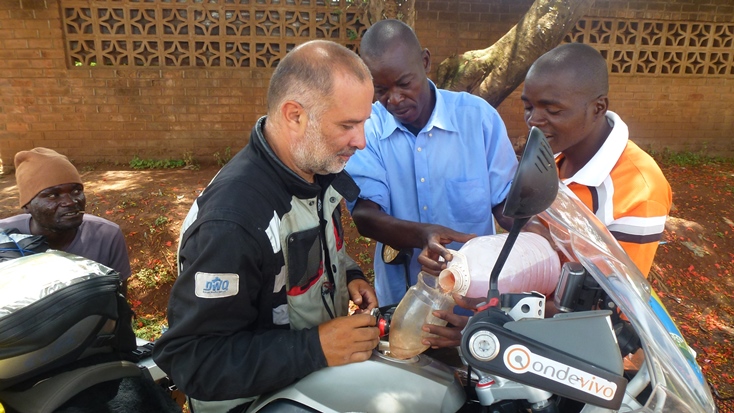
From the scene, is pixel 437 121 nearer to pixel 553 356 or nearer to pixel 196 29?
pixel 553 356

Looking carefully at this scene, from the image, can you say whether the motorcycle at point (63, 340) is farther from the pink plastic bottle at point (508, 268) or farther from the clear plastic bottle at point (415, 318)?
the pink plastic bottle at point (508, 268)

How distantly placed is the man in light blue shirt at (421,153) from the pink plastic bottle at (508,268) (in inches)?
31.2

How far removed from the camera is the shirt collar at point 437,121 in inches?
94.1

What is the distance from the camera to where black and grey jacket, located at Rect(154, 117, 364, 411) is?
1403 mm

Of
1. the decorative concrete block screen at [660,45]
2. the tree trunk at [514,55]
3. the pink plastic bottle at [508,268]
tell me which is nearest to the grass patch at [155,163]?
the tree trunk at [514,55]

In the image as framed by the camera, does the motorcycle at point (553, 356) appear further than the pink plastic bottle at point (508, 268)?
No

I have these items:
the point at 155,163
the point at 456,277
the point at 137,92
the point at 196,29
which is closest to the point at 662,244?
the point at 456,277

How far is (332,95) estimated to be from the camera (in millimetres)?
1630

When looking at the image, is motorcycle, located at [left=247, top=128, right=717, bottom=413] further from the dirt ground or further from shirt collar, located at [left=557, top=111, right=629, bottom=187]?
the dirt ground

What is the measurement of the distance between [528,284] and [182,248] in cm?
103

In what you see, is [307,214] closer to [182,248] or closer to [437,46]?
[182,248]

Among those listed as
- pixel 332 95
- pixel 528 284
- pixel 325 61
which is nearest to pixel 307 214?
pixel 332 95

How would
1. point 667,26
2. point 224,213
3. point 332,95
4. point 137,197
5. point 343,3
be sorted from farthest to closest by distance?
point 667,26
point 343,3
point 137,197
point 332,95
point 224,213

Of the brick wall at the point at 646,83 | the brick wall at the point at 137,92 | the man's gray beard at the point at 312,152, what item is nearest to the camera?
the man's gray beard at the point at 312,152
